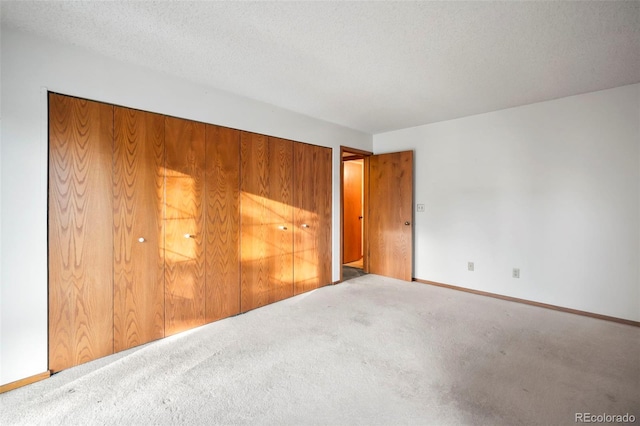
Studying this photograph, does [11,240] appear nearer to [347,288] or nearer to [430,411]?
[430,411]

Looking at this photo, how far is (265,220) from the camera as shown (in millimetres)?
3379

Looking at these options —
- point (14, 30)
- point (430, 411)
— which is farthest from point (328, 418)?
point (14, 30)

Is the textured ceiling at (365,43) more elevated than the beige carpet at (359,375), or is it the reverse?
the textured ceiling at (365,43)

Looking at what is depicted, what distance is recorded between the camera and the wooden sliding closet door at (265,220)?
318 cm

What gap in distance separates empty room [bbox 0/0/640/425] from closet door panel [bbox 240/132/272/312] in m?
0.02

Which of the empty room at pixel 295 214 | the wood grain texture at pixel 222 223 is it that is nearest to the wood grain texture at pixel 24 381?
the empty room at pixel 295 214

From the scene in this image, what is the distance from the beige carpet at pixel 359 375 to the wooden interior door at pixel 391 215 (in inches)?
58.9

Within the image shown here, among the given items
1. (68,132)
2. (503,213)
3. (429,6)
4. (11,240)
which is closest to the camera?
(429,6)

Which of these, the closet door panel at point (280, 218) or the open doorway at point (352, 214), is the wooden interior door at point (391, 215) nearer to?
the open doorway at point (352, 214)

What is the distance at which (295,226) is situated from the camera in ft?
12.2

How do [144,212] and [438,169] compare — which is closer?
[144,212]

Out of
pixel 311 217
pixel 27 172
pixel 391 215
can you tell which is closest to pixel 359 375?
pixel 311 217

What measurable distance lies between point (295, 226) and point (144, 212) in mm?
1746

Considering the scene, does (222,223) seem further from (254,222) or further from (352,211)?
(352,211)
